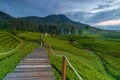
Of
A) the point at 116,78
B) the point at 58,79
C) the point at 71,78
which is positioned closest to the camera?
the point at 58,79

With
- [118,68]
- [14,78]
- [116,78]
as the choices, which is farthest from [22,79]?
[118,68]

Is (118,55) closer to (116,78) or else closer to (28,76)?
(116,78)

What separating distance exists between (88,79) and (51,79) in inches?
425

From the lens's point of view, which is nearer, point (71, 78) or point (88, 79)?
point (71, 78)

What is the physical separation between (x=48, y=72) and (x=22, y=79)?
3523 millimetres

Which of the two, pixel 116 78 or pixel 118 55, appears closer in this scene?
pixel 116 78

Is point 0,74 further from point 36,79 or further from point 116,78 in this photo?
point 116,78

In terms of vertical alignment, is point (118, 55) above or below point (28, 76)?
below

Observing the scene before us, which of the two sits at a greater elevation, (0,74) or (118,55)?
(0,74)

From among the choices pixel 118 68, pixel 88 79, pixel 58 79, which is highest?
pixel 58 79

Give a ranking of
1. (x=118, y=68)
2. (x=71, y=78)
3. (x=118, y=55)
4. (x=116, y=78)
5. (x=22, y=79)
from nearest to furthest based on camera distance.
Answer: (x=22, y=79)
(x=71, y=78)
(x=116, y=78)
(x=118, y=68)
(x=118, y=55)

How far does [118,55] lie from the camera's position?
10400 centimetres

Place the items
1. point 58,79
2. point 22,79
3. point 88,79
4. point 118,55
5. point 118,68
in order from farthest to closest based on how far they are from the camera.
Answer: point 118,55 < point 118,68 < point 88,79 < point 58,79 < point 22,79

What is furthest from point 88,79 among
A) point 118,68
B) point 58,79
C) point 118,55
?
point 118,55
